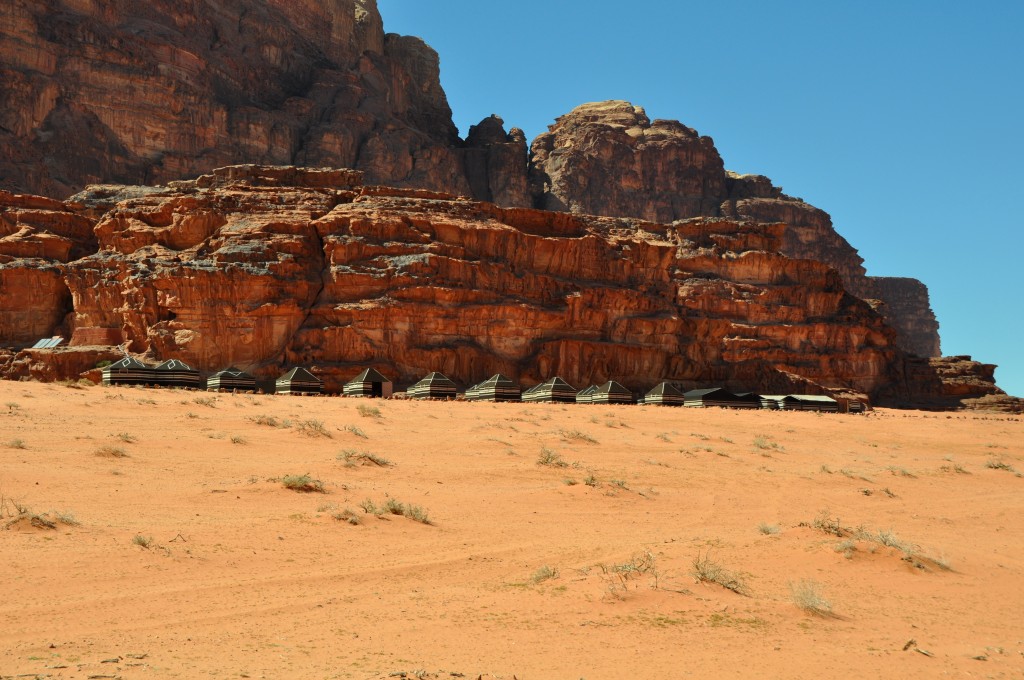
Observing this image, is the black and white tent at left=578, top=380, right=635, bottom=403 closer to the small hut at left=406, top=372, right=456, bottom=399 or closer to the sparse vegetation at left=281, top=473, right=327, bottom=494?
the small hut at left=406, top=372, right=456, bottom=399

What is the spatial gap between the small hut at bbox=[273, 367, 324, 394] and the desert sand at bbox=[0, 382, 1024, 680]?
69.4ft

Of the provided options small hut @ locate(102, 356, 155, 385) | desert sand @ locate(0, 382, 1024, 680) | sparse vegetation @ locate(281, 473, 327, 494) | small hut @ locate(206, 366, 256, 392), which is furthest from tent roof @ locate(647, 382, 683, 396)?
sparse vegetation @ locate(281, 473, 327, 494)

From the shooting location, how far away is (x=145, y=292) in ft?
174

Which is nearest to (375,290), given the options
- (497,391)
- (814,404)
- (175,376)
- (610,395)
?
(497,391)

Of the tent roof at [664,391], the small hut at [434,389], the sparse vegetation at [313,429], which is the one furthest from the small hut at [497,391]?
the sparse vegetation at [313,429]

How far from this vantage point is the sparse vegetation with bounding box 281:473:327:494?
14453 millimetres

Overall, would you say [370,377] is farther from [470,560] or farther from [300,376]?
[470,560]

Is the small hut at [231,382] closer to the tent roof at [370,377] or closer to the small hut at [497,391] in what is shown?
the tent roof at [370,377]

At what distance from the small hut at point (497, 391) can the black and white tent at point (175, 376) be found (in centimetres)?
1360

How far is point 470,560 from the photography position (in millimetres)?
11406

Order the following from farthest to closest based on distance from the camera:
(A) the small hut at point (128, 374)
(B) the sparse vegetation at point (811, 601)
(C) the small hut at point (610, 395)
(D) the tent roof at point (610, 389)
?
(D) the tent roof at point (610, 389)
(C) the small hut at point (610, 395)
(A) the small hut at point (128, 374)
(B) the sparse vegetation at point (811, 601)

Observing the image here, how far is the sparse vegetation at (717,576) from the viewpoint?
10.7 metres

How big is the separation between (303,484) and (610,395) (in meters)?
33.7

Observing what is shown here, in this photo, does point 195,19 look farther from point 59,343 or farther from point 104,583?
point 104,583
